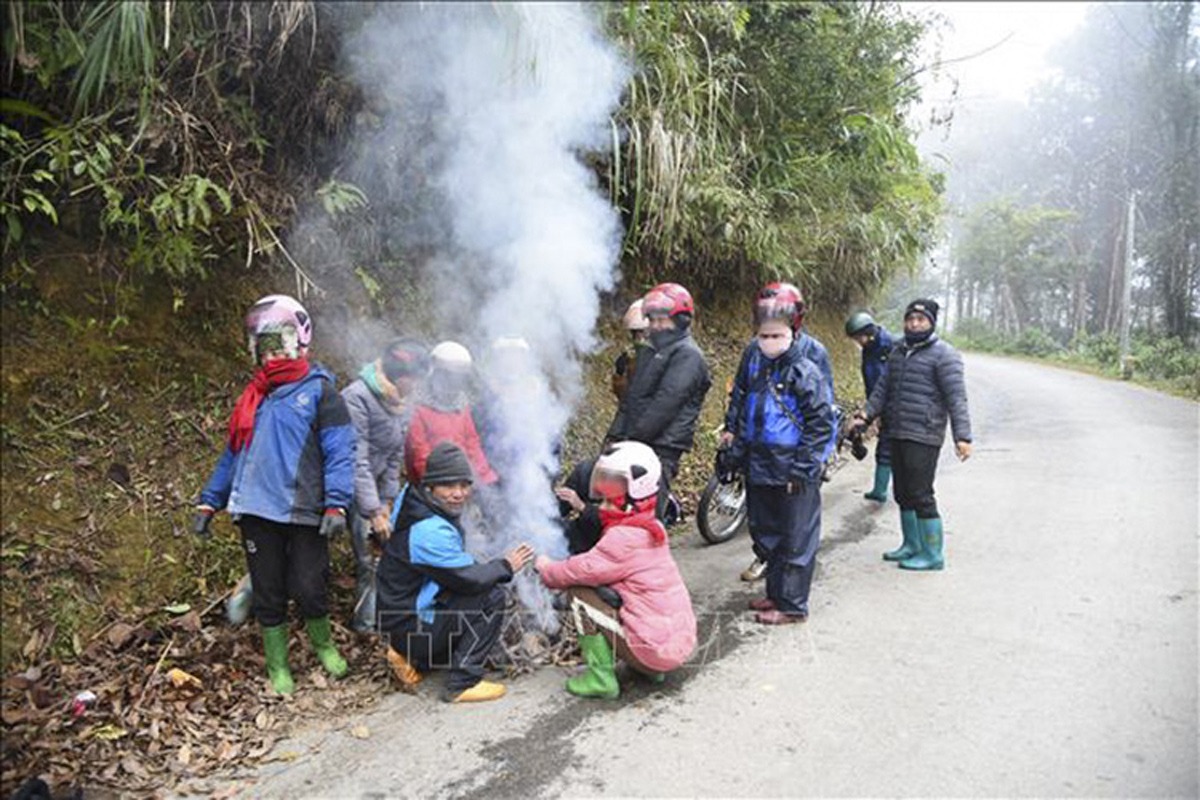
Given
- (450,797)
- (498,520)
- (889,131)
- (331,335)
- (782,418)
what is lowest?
(450,797)

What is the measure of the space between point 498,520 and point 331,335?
→ 1.71 m

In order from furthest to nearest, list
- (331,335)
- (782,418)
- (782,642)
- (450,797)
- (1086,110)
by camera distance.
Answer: (1086,110) < (331,335) < (782,418) < (782,642) < (450,797)

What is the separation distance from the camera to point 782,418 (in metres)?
4.77

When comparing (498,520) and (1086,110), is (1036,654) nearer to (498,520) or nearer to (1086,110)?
(498,520)

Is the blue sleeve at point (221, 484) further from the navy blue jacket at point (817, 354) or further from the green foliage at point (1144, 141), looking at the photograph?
the green foliage at point (1144, 141)

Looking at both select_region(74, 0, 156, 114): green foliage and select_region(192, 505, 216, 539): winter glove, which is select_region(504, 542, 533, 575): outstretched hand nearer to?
select_region(192, 505, 216, 539): winter glove

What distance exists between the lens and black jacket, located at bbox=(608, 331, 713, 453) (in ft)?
16.3

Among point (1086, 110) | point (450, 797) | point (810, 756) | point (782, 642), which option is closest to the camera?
point (450, 797)

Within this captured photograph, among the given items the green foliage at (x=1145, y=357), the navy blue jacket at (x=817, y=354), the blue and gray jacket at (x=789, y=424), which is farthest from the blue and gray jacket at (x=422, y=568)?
the green foliage at (x=1145, y=357)

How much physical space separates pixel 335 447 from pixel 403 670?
1.15 meters

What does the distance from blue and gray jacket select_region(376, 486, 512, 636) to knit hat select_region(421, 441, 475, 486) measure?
13 centimetres

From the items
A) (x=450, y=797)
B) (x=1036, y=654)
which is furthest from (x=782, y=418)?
(x=450, y=797)

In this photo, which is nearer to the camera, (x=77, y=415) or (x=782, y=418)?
(x=77, y=415)

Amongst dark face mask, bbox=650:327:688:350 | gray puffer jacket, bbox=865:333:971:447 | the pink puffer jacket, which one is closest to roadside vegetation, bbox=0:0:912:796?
the pink puffer jacket
